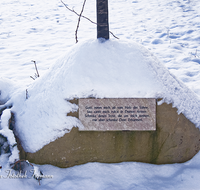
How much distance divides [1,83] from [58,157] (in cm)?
134

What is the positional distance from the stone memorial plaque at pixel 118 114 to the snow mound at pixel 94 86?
0.06m

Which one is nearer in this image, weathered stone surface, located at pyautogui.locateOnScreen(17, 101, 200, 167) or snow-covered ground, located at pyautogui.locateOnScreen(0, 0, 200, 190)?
snow-covered ground, located at pyautogui.locateOnScreen(0, 0, 200, 190)

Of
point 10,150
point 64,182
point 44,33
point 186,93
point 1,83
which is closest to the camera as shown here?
point 64,182

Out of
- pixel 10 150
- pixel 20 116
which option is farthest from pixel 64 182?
pixel 20 116

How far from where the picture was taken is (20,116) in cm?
200

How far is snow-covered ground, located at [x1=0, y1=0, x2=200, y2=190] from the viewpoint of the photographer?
1.73 metres

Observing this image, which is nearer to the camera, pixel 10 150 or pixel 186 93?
pixel 10 150

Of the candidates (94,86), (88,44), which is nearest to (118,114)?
(94,86)

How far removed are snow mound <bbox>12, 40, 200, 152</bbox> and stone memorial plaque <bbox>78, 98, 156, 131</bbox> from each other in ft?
0.20

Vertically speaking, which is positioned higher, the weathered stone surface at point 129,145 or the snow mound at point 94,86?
the snow mound at point 94,86

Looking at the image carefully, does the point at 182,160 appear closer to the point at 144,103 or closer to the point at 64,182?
the point at 144,103

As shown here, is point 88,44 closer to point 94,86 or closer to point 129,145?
point 94,86

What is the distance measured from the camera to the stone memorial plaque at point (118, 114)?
1781 millimetres

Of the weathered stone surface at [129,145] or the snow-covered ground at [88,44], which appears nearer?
the snow-covered ground at [88,44]
